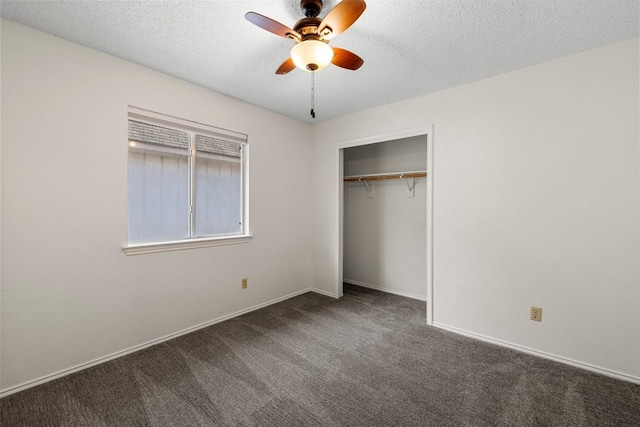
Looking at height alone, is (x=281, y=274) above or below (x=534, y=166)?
below

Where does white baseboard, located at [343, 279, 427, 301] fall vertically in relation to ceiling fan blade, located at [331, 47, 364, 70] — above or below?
below

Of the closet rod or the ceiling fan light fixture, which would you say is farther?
the closet rod

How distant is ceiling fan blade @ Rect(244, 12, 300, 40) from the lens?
147cm

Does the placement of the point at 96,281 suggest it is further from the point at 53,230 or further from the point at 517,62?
the point at 517,62

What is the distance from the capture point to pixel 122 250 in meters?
2.30

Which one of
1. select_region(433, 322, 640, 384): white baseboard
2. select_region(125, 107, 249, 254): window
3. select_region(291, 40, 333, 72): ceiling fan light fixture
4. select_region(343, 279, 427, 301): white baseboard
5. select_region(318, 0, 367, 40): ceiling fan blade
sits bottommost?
select_region(433, 322, 640, 384): white baseboard

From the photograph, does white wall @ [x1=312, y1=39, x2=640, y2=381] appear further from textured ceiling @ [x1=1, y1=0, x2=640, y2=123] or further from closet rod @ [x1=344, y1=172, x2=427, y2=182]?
closet rod @ [x1=344, y1=172, x2=427, y2=182]

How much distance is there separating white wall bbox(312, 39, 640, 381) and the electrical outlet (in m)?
0.04

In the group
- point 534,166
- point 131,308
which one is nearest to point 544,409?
point 534,166

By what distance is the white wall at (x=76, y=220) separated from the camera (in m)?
1.85

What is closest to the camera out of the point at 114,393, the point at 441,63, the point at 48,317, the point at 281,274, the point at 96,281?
the point at 114,393

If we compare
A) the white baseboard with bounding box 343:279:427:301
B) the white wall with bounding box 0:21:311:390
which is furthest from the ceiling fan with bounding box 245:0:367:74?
the white baseboard with bounding box 343:279:427:301

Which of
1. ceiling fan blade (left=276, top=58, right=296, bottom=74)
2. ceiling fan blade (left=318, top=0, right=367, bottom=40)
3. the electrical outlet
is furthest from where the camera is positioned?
the electrical outlet

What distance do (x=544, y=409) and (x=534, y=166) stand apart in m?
1.77
